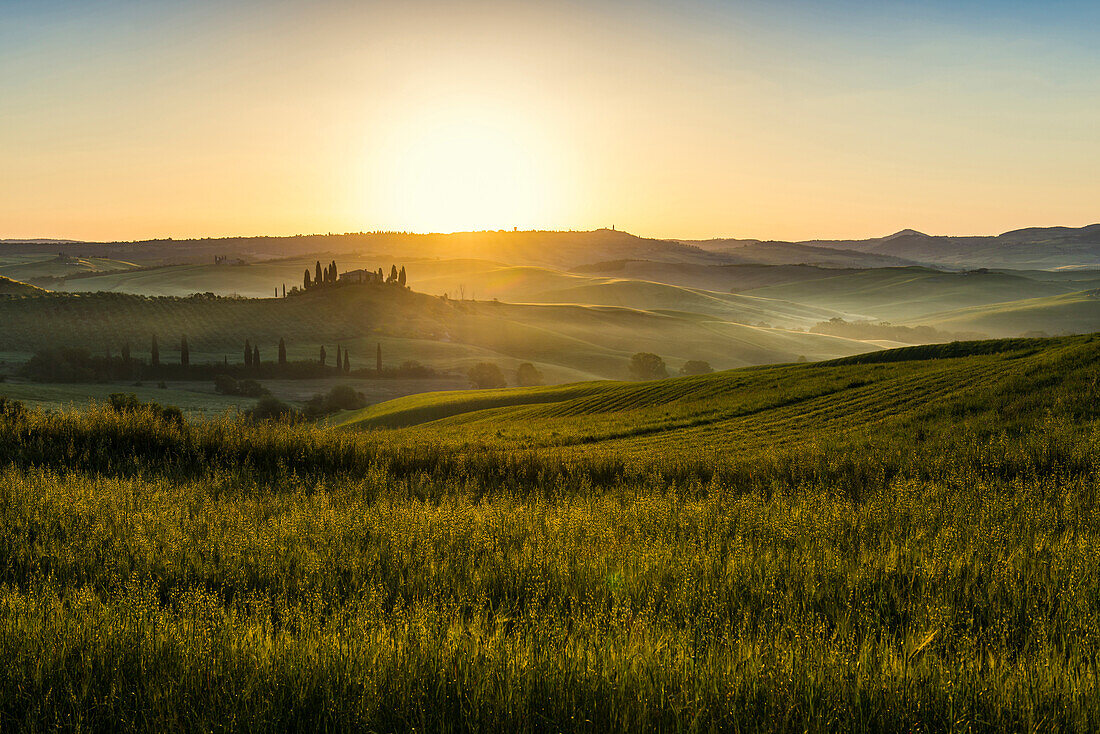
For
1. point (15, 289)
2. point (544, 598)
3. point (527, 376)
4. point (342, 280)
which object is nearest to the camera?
point (544, 598)

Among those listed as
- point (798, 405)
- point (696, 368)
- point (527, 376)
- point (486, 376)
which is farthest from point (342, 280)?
point (798, 405)

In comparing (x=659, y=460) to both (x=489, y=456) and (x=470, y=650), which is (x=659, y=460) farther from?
(x=470, y=650)

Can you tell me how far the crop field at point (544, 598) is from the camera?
12.8 feet

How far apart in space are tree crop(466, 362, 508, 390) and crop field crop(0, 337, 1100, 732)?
9695 centimetres

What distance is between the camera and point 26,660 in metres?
4.37

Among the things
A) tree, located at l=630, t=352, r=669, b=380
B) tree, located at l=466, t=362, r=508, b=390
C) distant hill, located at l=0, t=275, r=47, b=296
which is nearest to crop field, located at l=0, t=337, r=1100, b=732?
tree, located at l=466, t=362, r=508, b=390

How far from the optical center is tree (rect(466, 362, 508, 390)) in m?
111

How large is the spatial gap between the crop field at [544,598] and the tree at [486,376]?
3817 inches

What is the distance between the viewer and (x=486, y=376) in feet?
367

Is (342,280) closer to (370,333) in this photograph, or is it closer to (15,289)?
(370,333)

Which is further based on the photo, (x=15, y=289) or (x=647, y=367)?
(x=15, y=289)

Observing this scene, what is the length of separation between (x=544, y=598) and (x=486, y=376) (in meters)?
107

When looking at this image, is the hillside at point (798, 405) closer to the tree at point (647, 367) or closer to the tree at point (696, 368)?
the tree at point (647, 367)

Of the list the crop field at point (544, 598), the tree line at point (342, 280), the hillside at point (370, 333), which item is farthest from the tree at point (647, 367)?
the crop field at point (544, 598)
